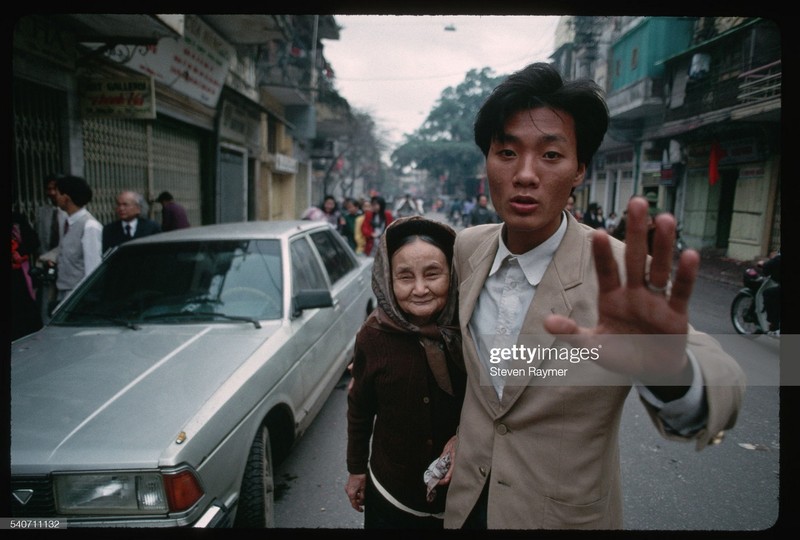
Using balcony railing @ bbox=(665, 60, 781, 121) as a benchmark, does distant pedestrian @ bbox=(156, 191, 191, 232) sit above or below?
below

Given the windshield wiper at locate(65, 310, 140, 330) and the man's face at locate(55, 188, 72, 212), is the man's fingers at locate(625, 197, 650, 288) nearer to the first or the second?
the windshield wiper at locate(65, 310, 140, 330)

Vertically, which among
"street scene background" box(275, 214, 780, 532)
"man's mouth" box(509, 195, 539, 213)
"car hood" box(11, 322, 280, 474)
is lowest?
"street scene background" box(275, 214, 780, 532)

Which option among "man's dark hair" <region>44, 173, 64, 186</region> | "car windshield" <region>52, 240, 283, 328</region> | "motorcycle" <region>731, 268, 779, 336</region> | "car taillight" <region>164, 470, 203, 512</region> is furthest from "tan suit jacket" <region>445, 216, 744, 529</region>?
"man's dark hair" <region>44, 173, 64, 186</region>

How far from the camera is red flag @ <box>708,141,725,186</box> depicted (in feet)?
17.2

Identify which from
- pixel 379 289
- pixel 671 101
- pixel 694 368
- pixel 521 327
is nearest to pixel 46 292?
pixel 379 289

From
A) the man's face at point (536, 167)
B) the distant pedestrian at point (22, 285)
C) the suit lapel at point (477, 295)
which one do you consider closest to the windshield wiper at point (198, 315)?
the distant pedestrian at point (22, 285)

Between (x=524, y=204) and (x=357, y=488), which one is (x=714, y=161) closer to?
(x=524, y=204)

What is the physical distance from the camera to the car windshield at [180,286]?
2.64 metres

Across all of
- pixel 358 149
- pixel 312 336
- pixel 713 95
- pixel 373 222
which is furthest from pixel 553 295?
pixel 358 149

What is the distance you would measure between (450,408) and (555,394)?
1.43 ft

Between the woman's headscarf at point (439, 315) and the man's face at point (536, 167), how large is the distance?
1.20ft

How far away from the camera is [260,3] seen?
125 centimetres

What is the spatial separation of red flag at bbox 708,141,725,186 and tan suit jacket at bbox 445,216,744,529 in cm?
487

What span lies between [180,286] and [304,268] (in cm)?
82
